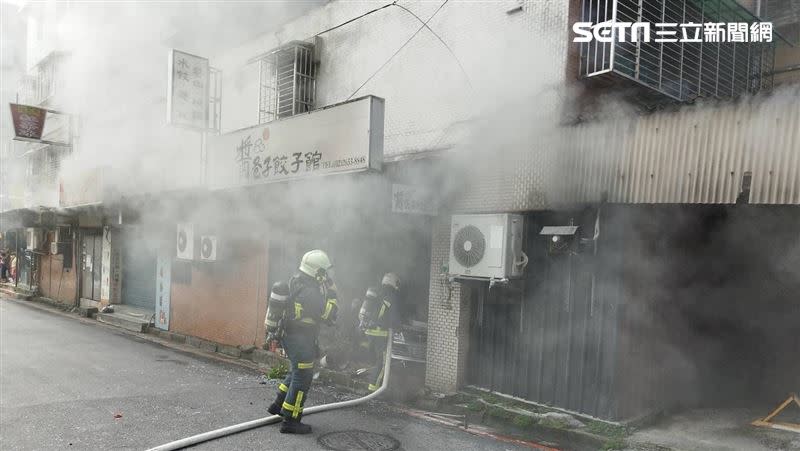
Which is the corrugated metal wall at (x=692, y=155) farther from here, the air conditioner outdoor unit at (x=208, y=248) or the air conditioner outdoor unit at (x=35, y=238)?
the air conditioner outdoor unit at (x=35, y=238)

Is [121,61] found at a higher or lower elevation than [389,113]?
higher

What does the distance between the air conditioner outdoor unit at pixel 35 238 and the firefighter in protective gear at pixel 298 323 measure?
1694cm

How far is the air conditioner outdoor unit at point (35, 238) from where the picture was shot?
1795cm

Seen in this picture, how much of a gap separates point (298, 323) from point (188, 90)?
534 cm

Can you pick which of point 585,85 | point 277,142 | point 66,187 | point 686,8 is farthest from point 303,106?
point 66,187

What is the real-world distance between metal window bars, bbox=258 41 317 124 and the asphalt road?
4007 millimetres

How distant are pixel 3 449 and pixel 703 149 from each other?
5.82 meters

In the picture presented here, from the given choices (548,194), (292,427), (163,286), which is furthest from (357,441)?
(163,286)

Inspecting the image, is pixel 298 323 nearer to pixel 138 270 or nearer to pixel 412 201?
pixel 412 201

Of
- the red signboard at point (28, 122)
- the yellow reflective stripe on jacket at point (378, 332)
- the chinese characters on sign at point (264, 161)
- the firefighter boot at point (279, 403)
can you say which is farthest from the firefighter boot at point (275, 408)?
the red signboard at point (28, 122)

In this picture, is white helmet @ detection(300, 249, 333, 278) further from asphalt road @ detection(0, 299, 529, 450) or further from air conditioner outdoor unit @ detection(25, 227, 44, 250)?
air conditioner outdoor unit @ detection(25, 227, 44, 250)

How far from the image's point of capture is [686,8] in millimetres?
6207

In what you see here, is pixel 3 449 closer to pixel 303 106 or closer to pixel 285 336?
pixel 285 336

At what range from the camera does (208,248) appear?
31.5 ft
